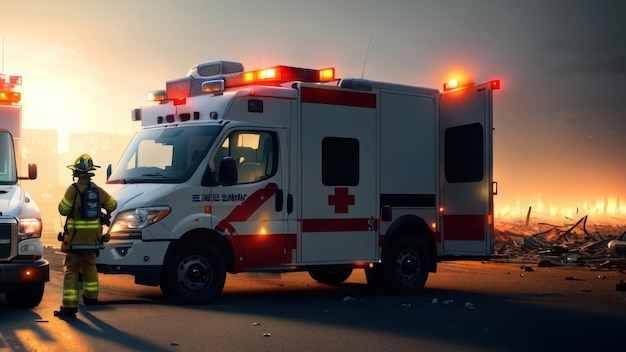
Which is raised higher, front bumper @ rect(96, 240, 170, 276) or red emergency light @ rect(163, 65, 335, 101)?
red emergency light @ rect(163, 65, 335, 101)

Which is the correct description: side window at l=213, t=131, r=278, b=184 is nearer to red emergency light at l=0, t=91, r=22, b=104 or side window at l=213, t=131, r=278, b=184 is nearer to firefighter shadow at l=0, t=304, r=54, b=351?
firefighter shadow at l=0, t=304, r=54, b=351

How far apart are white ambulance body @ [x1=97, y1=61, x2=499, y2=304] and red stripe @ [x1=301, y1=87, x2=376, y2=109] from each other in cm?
2

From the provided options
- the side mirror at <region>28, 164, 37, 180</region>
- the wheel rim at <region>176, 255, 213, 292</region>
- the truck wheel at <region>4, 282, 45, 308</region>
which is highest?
the side mirror at <region>28, 164, 37, 180</region>

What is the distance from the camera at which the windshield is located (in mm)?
11102

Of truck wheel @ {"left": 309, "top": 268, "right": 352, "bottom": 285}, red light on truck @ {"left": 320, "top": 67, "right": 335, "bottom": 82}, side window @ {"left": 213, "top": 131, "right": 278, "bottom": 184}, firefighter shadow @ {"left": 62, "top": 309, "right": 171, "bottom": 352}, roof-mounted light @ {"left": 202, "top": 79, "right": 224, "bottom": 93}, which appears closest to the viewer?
firefighter shadow @ {"left": 62, "top": 309, "right": 171, "bottom": 352}

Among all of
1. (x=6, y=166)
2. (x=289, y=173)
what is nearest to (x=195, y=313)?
(x=289, y=173)

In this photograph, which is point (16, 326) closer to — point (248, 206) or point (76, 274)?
point (76, 274)

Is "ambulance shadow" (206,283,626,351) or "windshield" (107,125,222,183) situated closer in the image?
"ambulance shadow" (206,283,626,351)

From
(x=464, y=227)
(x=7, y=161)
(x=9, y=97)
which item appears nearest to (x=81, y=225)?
(x=7, y=161)

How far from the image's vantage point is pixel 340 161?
12.5 metres

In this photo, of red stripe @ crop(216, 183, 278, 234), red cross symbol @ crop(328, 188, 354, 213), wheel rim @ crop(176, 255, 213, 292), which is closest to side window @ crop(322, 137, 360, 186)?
red cross symbol @ crop(328, 188, 354, 213)

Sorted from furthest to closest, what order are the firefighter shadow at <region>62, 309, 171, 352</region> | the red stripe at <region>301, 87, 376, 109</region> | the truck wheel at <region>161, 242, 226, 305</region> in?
1. the red stripe at <region>301, 87, 376, 109</region>
2. the truck wheel at <region>161, 242, 226, 305</region>
3. the firefighter shadow at <region>62, 309, 171, 352</region>

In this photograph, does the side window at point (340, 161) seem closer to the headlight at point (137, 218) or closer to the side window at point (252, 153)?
the side window at point (252, 153)

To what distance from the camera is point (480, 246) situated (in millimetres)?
13391
